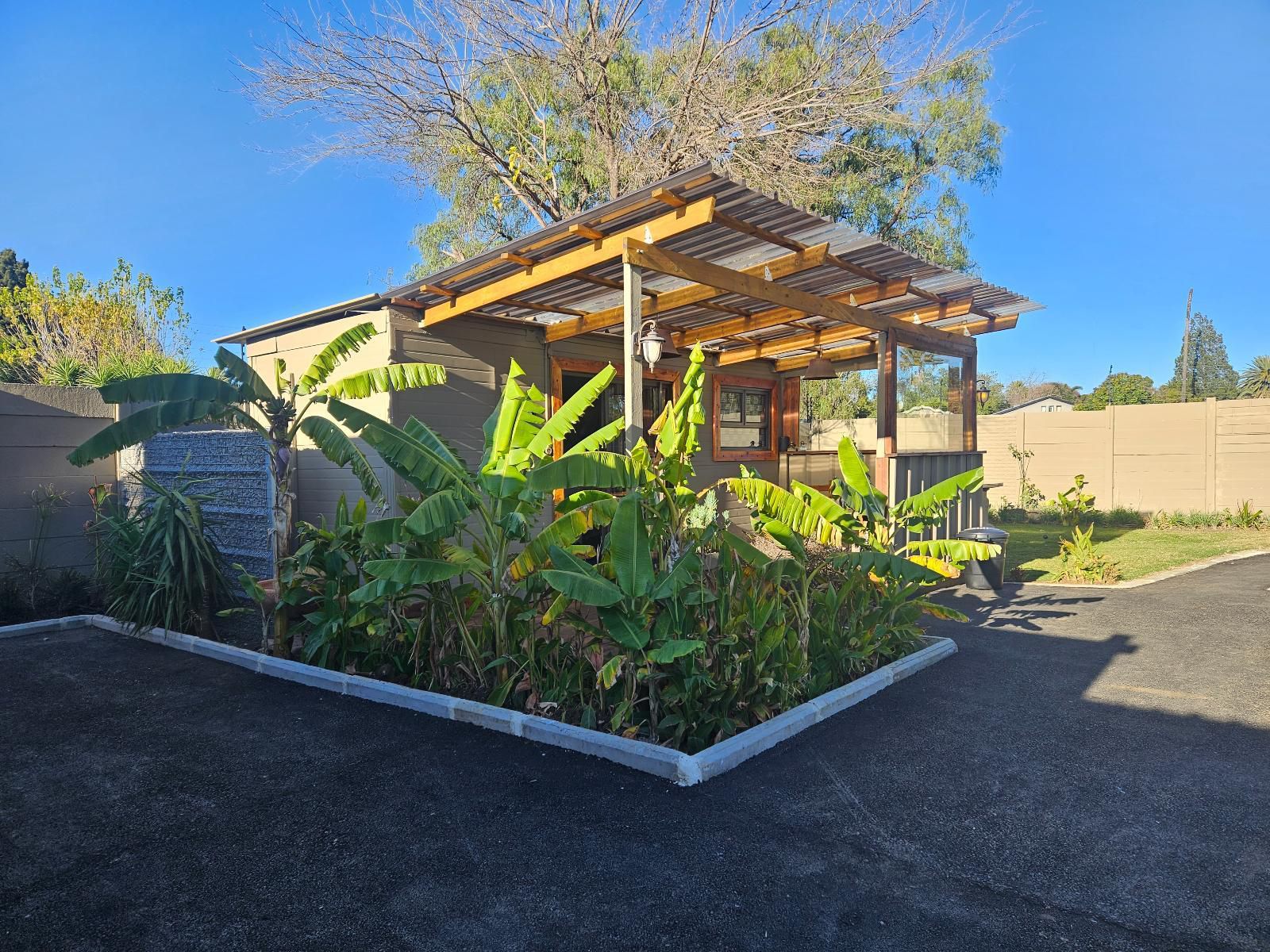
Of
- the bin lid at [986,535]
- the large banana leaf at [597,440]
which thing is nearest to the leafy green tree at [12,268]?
the large banana leaf at [597,440]

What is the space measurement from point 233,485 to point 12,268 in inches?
1796

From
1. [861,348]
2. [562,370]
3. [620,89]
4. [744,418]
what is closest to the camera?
[562,370]

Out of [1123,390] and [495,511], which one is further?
[1123,390]

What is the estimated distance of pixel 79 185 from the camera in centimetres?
1994

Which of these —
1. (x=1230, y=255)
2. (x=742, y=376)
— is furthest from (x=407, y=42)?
(x=1230, y=255)

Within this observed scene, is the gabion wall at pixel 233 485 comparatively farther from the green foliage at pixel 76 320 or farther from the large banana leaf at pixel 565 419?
the green foliage at pixel 76 320

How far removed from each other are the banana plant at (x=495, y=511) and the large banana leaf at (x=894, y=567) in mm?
1884

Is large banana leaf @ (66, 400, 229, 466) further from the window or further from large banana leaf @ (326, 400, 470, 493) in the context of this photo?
the window

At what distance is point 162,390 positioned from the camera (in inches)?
217

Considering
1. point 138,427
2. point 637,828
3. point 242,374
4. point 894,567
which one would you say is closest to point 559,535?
point 637,828

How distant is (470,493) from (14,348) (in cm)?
2136

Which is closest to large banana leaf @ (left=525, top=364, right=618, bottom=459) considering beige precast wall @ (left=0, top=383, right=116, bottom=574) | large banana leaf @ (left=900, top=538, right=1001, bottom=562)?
large banana leaf @ (left=900, top=538, right=1001, bottom=562)

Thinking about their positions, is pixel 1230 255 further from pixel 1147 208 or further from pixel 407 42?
pixel 407 42

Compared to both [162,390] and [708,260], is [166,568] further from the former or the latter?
[708,260]
